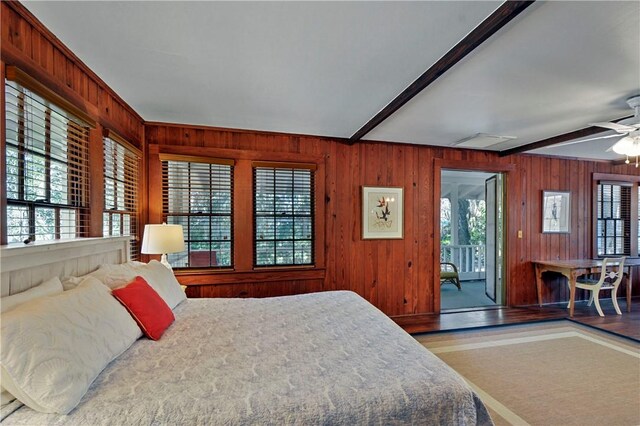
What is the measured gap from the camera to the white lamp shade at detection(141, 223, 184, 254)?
2.75 metres

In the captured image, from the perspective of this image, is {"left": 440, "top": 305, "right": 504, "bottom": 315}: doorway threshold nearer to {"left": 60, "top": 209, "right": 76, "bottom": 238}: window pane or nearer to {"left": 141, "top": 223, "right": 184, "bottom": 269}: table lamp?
{"left": 141, "top": 223, "right": 184, "bottom": 269}: table lamp

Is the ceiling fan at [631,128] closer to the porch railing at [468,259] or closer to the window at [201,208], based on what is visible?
the window at [201,208]

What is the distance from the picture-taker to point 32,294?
1382 mm

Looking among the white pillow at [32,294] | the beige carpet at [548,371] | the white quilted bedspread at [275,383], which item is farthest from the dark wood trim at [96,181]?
the beige carpet at [548,371]

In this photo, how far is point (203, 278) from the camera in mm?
3404

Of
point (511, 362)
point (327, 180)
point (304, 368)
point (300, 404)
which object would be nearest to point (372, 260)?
point (327, 180)

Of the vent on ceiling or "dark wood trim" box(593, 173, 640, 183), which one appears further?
"dark wood trim" box(593, 173, 640, 183)

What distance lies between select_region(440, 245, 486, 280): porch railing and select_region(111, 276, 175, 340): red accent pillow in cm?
631

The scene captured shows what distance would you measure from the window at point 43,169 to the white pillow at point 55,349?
23.5 inches

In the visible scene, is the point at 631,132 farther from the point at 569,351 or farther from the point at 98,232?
the point at 98,232

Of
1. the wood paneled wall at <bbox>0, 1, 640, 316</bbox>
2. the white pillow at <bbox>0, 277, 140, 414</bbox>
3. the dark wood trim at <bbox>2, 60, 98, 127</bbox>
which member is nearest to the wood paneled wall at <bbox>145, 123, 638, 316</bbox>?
the wood paneled wall at <bbox>0, 1, 640, 316</bbox>

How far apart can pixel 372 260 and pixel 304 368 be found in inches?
108

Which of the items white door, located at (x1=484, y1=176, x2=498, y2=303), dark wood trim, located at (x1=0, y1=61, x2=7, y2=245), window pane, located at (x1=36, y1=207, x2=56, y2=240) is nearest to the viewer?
dark wood trim, located at (x1=0, y1=61, x2=7, y2=245)

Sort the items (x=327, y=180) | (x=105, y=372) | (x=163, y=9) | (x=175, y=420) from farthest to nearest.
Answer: (x=327, y=180)
(x=163, y=9)
(x=105, y=372)
(x=175, y=420)
